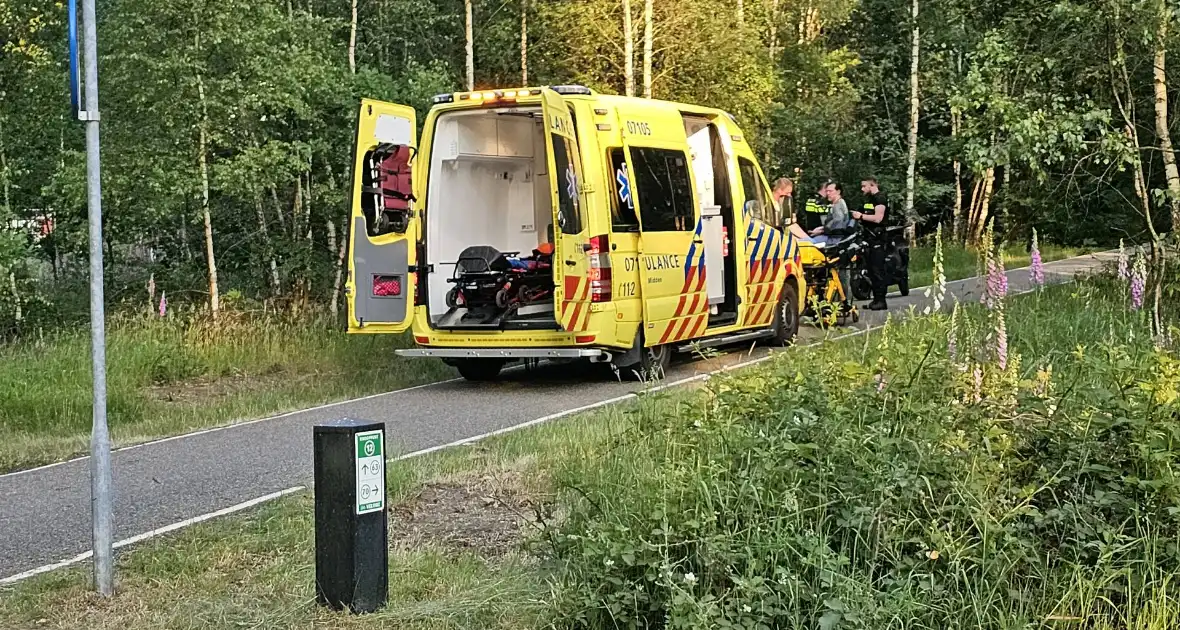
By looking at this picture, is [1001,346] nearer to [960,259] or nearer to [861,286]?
[861,286]

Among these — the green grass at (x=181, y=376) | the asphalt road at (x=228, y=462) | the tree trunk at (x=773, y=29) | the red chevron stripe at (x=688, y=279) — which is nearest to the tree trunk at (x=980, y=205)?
the tree trunk at (x=773, y=29)

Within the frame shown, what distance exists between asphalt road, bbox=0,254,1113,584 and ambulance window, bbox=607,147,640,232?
59.7 inches

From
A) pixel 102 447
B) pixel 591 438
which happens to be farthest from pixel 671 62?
pixel 102 447

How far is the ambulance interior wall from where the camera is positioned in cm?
1101

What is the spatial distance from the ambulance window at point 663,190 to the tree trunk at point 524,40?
48.0 ft

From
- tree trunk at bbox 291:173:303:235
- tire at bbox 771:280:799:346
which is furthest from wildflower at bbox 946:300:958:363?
tree trunk at bbox 291:173:303:235

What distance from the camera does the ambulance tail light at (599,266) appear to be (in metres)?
9.95

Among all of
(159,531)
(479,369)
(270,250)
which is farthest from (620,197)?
(270,250)

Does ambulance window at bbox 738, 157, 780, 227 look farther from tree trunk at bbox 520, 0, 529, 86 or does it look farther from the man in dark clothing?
tree trunk at bbox 520, 0, 529, 86

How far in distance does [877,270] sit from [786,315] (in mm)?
2981

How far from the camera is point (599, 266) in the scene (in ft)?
32.9

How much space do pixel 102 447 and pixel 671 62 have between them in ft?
72.3

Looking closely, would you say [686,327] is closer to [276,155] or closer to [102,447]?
[276,155]

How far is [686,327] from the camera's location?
11.5 m
